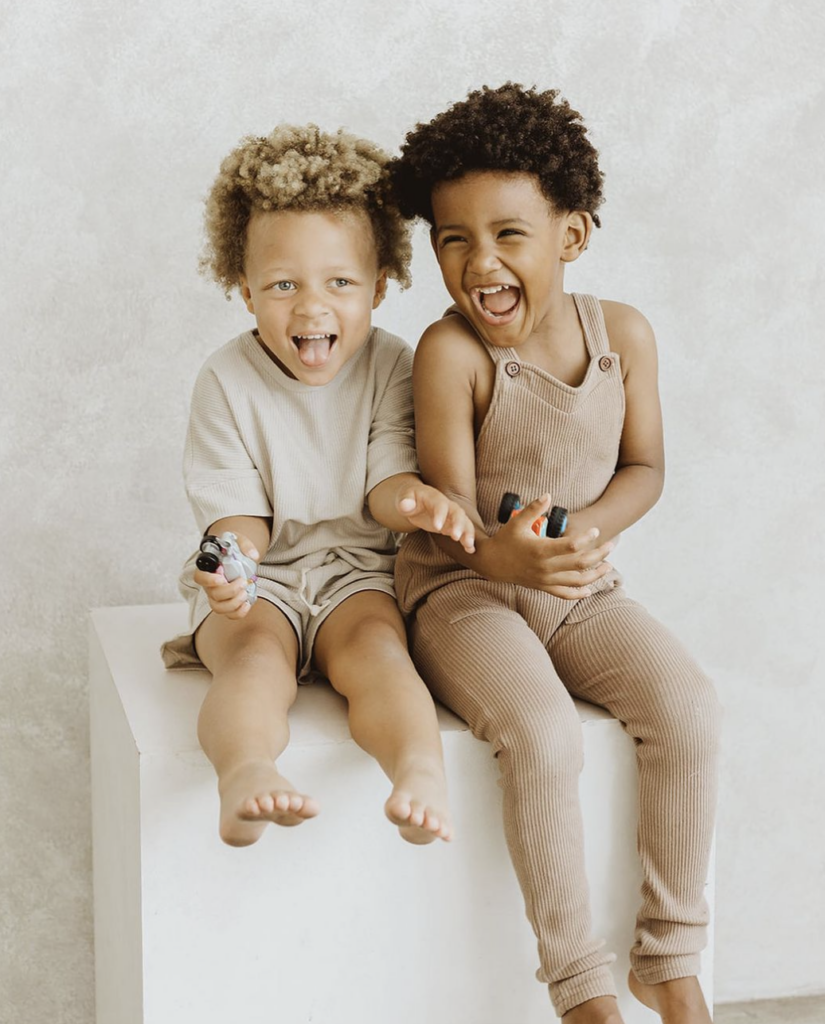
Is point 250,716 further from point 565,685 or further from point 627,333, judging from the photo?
point 627,333

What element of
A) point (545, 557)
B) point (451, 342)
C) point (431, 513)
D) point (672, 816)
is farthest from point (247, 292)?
point (672, 816)

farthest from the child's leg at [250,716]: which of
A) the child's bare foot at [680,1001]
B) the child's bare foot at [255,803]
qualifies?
the child's bare foot at [680,1001]

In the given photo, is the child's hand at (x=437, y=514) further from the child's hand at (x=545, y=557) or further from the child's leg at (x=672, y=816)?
the child's leg at (x=672, y=816)

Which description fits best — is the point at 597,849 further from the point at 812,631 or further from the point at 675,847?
the point at 812,631

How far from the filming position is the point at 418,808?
3.15 feet

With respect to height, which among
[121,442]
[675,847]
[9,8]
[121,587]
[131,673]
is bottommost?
[675,847]

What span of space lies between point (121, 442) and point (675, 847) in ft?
2.72

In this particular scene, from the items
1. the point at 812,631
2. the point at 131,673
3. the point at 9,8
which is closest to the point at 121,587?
the point at 131,673

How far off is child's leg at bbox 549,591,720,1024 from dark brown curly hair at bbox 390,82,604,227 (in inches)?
17.9

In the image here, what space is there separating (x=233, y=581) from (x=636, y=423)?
441 millimetres

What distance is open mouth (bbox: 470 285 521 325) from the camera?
48.5 inches

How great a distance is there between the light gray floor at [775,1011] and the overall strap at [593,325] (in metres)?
0.99

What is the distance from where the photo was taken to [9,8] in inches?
57.7

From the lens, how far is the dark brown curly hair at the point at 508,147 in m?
1.19
